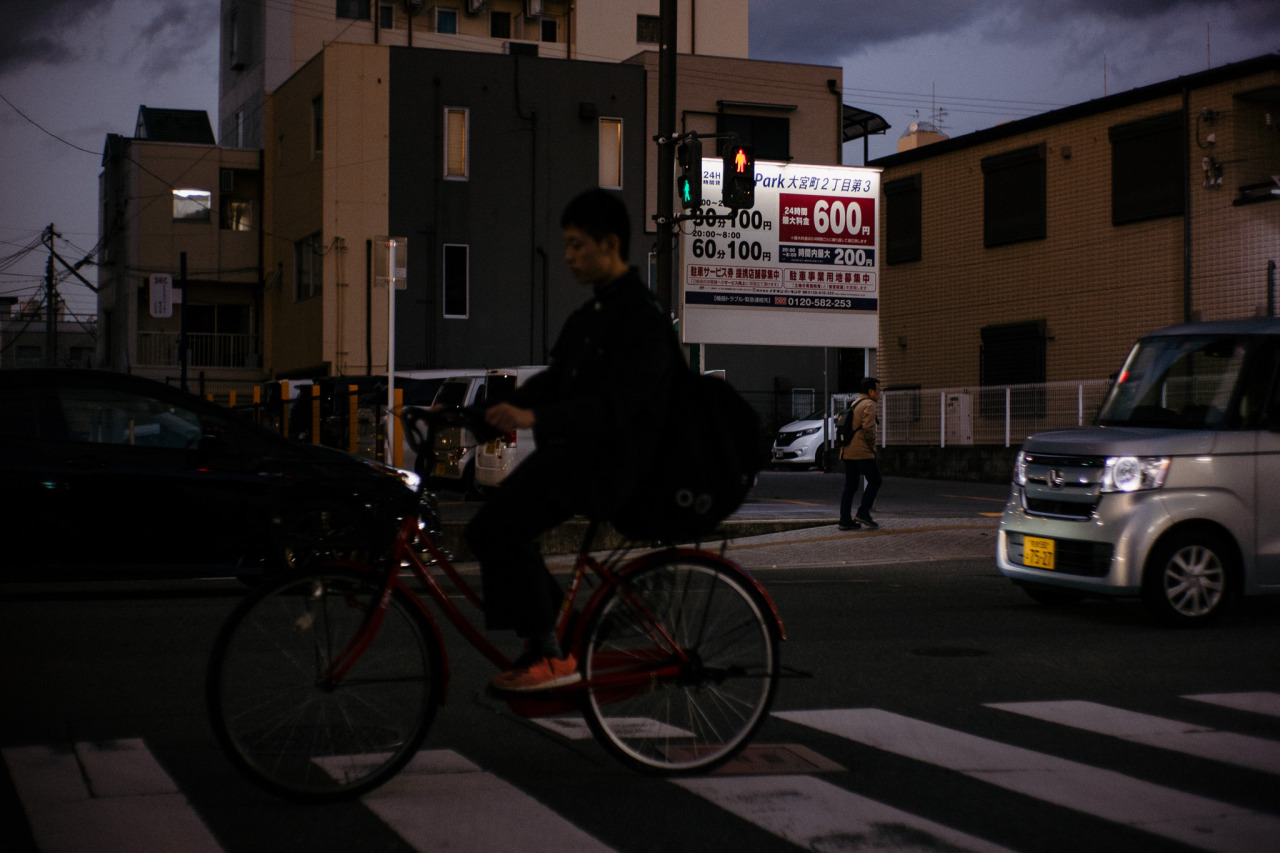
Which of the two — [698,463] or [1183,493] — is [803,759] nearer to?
[698,463]

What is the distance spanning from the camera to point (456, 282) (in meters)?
33.0

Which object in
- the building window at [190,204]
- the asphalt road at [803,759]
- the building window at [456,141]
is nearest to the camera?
the asphalt road at [803,759]

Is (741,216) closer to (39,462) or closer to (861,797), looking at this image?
(39,462)

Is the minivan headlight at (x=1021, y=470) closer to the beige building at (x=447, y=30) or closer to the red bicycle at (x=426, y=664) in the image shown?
the red bicycle at (x=426, y=664)

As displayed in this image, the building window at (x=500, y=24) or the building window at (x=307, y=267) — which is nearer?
the building window at (x=307, y=267)

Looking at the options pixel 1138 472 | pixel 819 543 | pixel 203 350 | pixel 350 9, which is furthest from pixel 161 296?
pixel 1138 472

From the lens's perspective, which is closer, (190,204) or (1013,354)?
(1013,354)

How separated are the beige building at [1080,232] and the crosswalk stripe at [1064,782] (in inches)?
931

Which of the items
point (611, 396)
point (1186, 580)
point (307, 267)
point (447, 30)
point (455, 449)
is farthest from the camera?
point (447, 30)

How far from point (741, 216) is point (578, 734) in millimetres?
15752

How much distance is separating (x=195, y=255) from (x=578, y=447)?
120 feet

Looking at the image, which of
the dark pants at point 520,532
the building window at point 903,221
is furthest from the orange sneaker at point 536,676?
the building window at point 903,221

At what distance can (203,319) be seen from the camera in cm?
3988

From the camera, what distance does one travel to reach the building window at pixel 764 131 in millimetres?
34906
